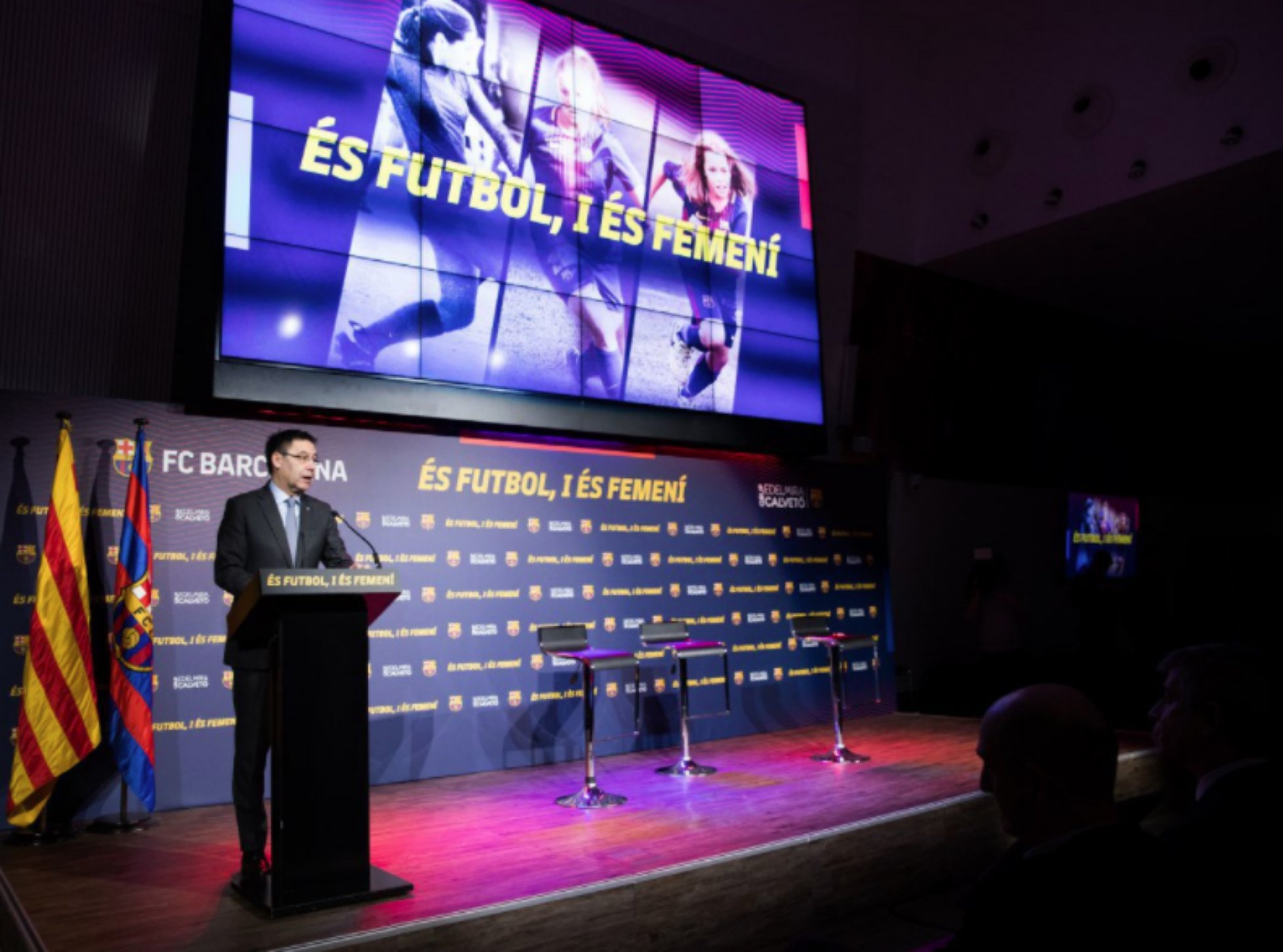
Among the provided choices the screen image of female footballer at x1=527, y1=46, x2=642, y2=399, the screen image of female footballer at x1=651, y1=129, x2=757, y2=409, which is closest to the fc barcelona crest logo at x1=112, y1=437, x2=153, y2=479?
the screen image of female footballer at x1=527, y1=46, x2=642, y2=399

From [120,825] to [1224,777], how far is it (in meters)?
4.18

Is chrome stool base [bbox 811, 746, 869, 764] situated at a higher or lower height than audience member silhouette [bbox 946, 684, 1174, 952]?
lower

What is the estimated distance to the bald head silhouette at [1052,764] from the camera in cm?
168

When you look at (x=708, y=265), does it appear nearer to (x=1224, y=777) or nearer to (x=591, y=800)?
(x=591, y=800)

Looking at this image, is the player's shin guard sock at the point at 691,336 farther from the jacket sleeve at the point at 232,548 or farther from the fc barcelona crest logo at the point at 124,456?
the jacket sleeve at the point at 232,548

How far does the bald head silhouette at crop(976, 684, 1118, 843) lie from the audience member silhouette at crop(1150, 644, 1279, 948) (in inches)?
8.7

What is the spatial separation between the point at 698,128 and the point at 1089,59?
3.61 metres

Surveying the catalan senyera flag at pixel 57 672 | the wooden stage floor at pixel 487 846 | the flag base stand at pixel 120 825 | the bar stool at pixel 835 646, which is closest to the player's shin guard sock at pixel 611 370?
the bar stool at pixel 835 646

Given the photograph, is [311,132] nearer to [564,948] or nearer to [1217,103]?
[564,948]

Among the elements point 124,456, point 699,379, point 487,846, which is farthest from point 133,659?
point 699,379

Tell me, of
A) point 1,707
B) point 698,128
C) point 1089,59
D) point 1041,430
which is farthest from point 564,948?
point 1041,430

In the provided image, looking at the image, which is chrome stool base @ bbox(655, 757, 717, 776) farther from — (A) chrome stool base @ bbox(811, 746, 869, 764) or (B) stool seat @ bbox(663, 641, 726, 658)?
(A) chrome stool base @ bbox(811, 746, 869, 764)

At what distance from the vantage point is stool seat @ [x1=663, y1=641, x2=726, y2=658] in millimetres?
5480

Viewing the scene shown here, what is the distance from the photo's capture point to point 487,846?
3.92 meters
